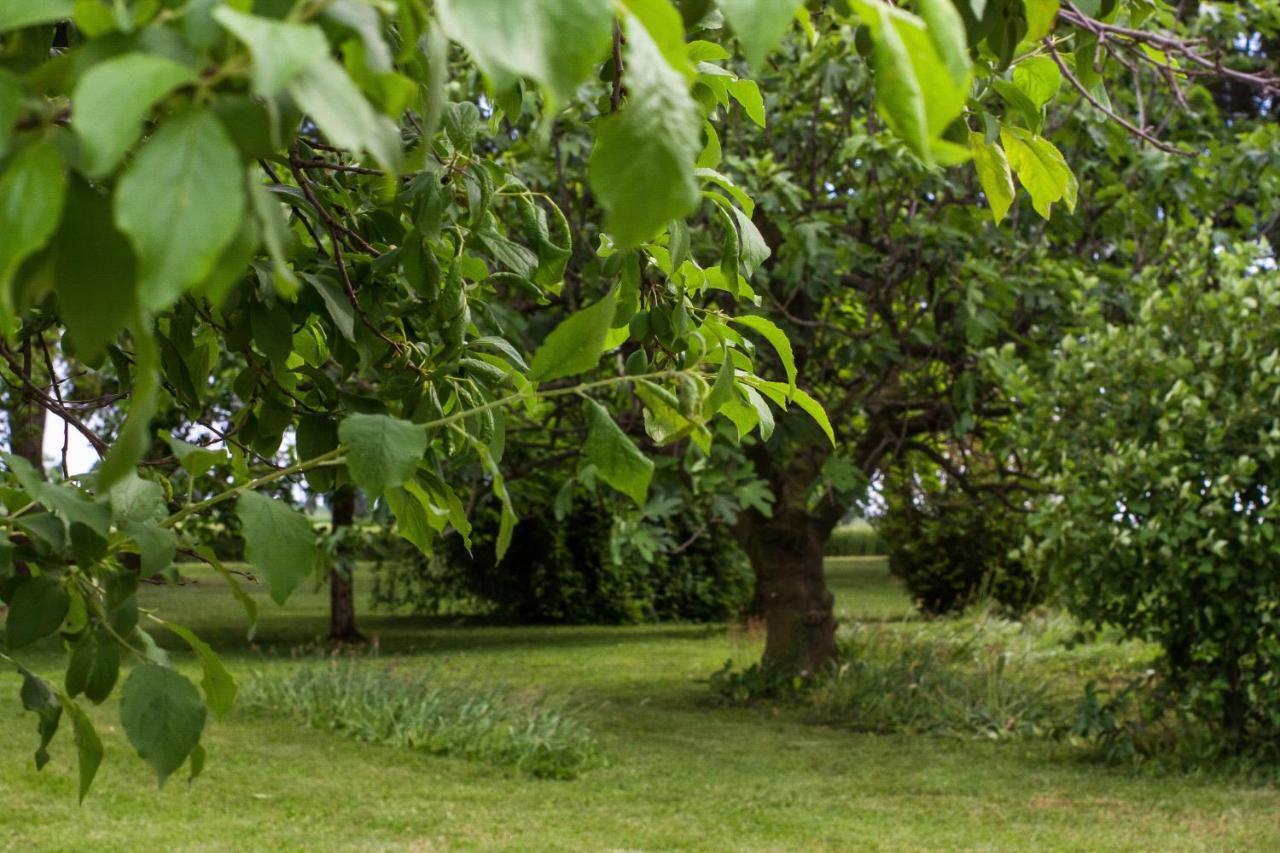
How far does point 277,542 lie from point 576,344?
26 centimetres

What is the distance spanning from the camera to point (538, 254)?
1.85m

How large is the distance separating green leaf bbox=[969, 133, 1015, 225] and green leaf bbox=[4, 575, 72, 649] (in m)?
0.93

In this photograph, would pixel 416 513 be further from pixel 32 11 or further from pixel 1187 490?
pixel 1187 490

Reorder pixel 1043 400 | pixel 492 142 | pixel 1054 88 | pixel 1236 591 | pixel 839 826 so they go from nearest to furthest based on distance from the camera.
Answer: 1. pixel 1054 88
2. pixel 839 826
3. pixel 1236 591
4. pixel 1043 400
5. pixel 492 142

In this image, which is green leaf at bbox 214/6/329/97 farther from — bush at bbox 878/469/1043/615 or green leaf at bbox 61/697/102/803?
bush at bbox 878/469/1043/615

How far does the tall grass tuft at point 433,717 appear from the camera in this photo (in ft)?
24.5

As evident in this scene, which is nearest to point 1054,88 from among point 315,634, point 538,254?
point 538,254

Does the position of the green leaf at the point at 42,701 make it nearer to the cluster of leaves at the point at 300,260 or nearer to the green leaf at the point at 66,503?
A: the cluster of leaves at the point at 300,260

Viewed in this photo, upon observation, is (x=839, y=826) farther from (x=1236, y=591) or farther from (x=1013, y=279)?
(x=1013, y=279)

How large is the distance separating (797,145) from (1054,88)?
21.7ft

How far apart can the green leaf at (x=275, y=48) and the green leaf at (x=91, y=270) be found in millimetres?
147

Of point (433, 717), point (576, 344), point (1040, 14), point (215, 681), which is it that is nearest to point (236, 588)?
point (215, 681)

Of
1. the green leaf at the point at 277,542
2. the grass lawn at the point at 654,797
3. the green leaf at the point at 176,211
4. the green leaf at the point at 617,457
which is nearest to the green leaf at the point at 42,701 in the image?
the green leaf at the point at 277,542

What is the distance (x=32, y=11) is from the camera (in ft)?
2.09
